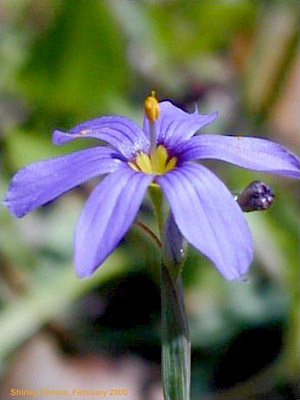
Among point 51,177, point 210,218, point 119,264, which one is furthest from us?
point 119,264

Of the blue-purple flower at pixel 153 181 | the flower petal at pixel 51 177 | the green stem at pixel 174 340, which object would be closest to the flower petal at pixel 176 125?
the blue-purple flower at pixel 153 181

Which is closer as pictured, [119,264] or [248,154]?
[248,154]

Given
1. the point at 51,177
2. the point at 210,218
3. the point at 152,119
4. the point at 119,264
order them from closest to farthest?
the point at 210,218
the point at 51,177
the point at 152,119
the point at 119,264

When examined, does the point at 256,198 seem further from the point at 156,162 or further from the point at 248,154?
the point at 156,162

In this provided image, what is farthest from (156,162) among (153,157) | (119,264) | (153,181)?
(119,264)

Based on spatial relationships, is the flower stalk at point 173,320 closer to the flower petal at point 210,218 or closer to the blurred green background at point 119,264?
the flower petal at point 210,218

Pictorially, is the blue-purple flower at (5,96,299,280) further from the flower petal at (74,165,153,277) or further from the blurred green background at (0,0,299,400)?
the blurred green background at (0,0,299,400)

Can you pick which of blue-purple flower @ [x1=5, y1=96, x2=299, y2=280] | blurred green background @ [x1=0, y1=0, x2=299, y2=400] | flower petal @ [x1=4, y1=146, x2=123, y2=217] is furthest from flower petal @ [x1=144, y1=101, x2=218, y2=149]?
blurred green background @ [x1=0, y1=0, x2=299, y2=400]
